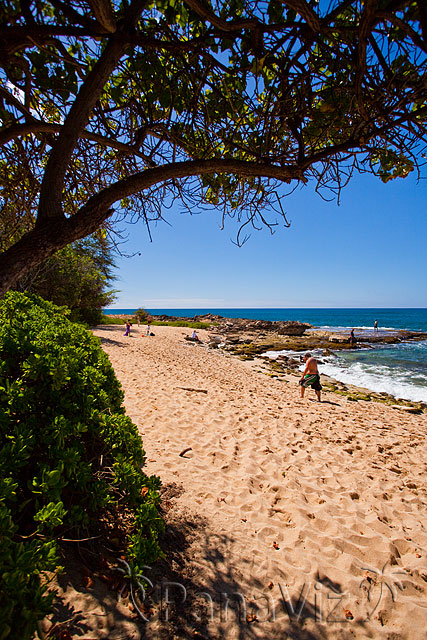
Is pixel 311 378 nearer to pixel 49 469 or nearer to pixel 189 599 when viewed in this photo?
pixel 189 599

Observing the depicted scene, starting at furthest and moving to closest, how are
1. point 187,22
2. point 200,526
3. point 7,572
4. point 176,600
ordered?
point 200,526
point 187,22
point 176,600
point 7,572

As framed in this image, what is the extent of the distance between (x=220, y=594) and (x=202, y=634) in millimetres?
395

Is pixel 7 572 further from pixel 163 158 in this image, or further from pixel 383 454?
pixel 383 454

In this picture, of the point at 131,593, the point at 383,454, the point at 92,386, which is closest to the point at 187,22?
the point at 92,386

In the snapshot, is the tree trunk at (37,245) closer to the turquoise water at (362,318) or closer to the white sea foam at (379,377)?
the white sea foam at (379,377)

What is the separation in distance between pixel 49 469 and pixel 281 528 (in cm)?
296

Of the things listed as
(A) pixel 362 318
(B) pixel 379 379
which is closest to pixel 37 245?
(B) pixel 379 379

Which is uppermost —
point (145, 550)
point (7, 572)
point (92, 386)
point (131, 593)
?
point (92, 386)

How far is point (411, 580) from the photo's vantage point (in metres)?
2.81

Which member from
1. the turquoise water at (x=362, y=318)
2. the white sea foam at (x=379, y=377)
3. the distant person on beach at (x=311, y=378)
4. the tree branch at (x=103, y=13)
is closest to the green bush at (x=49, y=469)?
the tree branch at (x=103, y=13)

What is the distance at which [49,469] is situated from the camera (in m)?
1.76

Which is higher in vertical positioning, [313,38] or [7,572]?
[313,38]

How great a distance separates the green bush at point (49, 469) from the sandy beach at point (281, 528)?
510mm

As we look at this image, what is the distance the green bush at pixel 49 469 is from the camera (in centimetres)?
126
